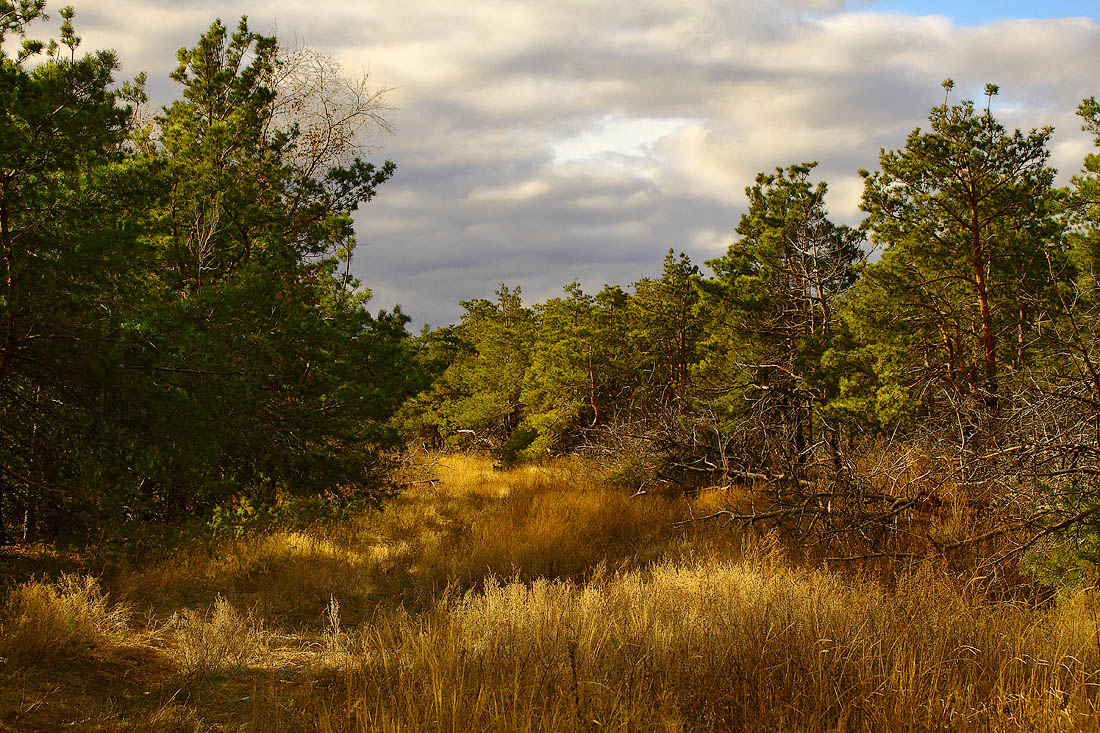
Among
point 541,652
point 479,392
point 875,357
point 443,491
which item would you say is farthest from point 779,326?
point 479,392

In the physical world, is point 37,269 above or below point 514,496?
above

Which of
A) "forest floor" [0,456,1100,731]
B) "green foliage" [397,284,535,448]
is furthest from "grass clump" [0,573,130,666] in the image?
"green foliage" [397,284,535,448]

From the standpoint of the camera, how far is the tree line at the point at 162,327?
559 cm

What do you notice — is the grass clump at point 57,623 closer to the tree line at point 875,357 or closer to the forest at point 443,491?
the forest at point 443,491

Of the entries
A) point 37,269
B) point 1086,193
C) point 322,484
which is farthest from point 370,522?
point 1086,193

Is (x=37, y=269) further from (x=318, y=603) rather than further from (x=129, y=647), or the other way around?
(x=318, y=603)

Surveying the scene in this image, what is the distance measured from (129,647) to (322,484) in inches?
137

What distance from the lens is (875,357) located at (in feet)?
49.6

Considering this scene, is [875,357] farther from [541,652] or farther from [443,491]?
[541,652]

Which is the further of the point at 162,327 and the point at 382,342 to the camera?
the point at 382,342

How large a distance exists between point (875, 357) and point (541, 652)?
41.4ft

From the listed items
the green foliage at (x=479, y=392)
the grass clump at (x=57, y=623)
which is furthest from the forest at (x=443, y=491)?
the green foliage at (x=479, y=392)

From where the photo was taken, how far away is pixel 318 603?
8461mm

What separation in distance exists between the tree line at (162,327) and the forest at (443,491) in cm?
4
